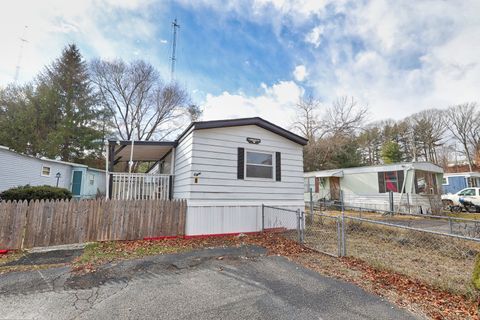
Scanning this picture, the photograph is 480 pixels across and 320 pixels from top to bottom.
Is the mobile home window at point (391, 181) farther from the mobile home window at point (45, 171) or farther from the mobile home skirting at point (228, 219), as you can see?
the mobile home window at point (45, 171)

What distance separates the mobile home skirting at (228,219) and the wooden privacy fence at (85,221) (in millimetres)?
371

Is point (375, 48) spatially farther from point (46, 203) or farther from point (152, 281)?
point (46, 203)

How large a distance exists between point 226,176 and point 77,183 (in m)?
16.0

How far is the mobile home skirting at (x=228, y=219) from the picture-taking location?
673cm

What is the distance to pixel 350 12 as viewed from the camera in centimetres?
841

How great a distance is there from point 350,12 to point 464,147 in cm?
3380

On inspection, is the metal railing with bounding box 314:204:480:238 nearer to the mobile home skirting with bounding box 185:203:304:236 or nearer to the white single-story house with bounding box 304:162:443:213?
the white single-story house with bounding box 304:162:443:213

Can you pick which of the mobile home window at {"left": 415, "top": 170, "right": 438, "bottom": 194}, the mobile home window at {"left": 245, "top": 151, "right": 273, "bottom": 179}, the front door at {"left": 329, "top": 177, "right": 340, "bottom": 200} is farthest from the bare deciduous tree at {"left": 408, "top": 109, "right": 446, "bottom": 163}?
the mobile home window at {"left": 245, "top": 151, "right": 273, "bottom": 179}

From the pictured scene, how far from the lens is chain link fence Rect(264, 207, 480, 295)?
4.10 m

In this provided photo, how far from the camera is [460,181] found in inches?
875

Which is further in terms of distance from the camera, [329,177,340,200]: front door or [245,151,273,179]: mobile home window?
[329,177,340,200]: front door

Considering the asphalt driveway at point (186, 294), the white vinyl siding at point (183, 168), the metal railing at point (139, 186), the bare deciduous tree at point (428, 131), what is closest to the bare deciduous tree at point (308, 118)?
the bare deciduous tree at point (428, 131)

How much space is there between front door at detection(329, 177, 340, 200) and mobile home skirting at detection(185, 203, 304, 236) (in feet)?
36.1

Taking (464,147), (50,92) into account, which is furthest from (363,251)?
(464,147)
